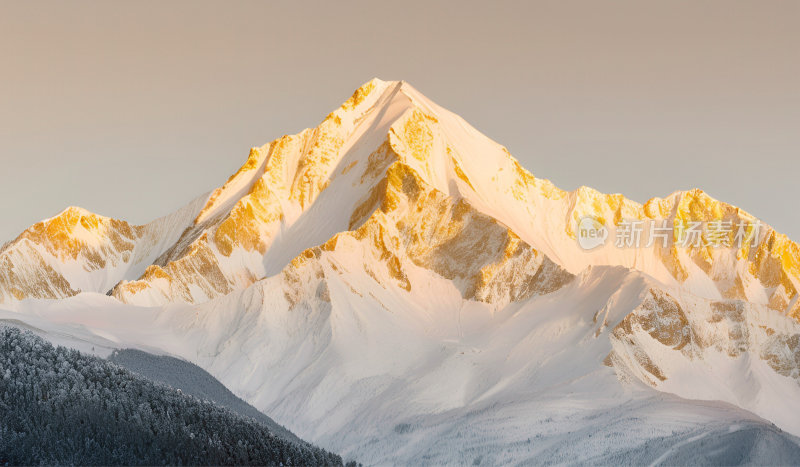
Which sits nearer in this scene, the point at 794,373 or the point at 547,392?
the point at 547,392

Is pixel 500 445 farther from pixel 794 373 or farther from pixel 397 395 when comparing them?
pixel 794 373

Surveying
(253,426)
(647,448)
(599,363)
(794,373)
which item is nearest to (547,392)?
(599,363)

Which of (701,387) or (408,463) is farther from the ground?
(701,387)

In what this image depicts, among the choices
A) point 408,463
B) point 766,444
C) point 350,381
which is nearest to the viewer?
point 766,444

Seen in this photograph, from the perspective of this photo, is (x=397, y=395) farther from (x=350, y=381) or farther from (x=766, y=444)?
(x=766, y=444)

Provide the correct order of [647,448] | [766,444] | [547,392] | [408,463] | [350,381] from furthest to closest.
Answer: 1. [350,381]
2. [547,392]
3. [408,463]
4. [647,448]
5. [766,444]

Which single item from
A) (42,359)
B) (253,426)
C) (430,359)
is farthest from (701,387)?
(42,359)
